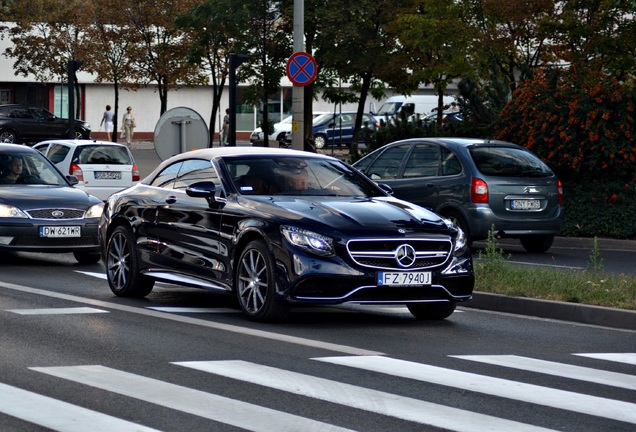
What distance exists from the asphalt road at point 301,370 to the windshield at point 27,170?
16.0 ft

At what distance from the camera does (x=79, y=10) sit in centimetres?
5894

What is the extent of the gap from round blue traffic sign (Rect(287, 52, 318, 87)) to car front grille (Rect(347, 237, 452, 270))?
12647 mm

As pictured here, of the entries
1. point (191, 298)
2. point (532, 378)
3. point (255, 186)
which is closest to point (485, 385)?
point (532, 378)

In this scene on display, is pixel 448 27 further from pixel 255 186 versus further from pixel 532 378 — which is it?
pixel 532 378

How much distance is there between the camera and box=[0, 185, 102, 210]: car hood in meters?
16.6

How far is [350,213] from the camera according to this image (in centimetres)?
1129

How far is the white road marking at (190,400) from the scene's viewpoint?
22.9 ft

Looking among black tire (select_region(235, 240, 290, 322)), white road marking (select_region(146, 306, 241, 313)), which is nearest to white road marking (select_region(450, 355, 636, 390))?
black tire (select_region(235, 240, 290, 322))

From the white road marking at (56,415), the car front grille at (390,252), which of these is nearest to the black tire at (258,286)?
the car front grille at (390,252)

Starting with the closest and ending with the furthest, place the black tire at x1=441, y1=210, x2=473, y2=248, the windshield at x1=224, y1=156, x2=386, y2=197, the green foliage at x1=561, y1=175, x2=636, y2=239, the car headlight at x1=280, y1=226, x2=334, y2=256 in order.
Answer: the car headlight at x1=280, y1=226, x2=334, y2=256
the windshield at x1=224, y1=156, x2=386, y2=197
the black tire at x1=441, y1=210, x2=473, y2=248
the green foliage at x1=561, y1=175, x2=636, y2=239

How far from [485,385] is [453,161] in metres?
11.1

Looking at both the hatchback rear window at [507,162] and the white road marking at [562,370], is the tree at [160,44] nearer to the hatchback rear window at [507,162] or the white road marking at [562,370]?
the hatchback rear window at [507,162]

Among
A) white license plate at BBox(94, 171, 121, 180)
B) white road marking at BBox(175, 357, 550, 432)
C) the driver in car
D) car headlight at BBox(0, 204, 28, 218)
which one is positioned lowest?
white road marking at BBox(175, 357, 550, 432)

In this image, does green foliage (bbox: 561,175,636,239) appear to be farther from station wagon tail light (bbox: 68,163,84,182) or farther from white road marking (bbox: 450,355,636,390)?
white road marking (bbox: 450,355,636,390)
